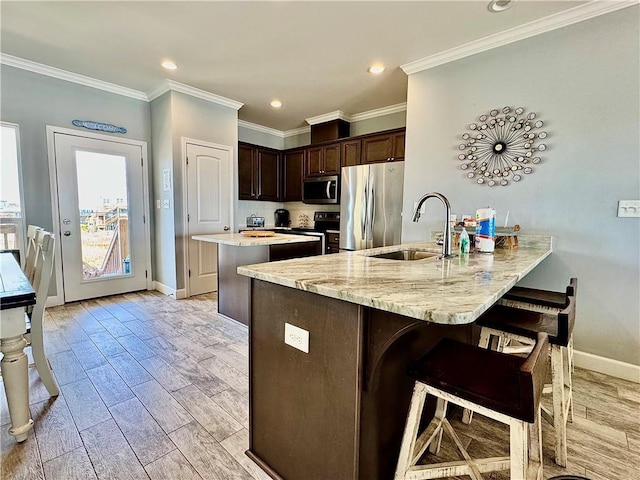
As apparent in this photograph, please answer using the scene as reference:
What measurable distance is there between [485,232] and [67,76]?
4437mm

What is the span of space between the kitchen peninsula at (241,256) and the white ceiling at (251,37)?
1748 millimetres

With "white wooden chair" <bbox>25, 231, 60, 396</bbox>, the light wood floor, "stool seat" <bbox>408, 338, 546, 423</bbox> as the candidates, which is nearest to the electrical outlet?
the light wood floor

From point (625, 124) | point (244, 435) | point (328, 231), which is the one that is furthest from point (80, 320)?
point (625, 124)

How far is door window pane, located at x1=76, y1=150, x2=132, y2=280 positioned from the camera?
Result: 11.9 feet

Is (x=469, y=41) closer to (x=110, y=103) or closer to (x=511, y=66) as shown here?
(x=511, y=66)

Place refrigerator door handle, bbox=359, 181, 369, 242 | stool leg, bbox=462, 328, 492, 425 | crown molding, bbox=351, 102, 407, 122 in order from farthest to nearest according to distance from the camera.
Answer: crown molding, bbox=351, 102, 407, 122 → refrigerator door handle, bbox=359, 181, 369, 242 → stool leg, bbox=462, 328, 492, 425

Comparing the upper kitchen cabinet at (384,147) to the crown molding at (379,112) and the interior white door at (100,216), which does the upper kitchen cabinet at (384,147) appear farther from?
the interior white door at (100,216)

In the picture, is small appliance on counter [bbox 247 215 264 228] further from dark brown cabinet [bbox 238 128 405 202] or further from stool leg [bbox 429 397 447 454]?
stool leg [bbox 429 397 447 454]

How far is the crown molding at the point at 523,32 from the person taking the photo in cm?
211

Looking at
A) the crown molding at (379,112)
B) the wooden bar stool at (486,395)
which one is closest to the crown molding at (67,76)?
the crown molding at (379,112)

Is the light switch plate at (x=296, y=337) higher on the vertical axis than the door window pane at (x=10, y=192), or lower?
lower

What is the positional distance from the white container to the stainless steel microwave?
2.84 meters

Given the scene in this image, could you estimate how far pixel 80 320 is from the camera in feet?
10.1

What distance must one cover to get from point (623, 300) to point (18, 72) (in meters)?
5.70
